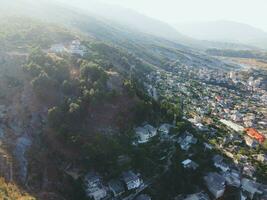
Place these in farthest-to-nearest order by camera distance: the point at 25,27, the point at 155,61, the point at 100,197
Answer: the point at 155,61 < the point at 25,27 < the point at 100,197

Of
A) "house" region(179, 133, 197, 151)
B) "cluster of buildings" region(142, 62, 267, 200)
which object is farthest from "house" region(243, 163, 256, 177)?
"house" region(179, 133, 197, 151)

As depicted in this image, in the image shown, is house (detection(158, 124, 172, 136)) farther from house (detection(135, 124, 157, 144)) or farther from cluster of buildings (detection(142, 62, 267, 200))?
cluster of buildings (detection(142, 62, 267, 200))

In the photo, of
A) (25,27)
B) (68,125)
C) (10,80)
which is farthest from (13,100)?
(25,27)

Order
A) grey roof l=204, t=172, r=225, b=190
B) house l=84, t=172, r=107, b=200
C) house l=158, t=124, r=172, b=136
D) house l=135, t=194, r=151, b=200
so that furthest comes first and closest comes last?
1. house l=158, t=124, r=172, b=136
2. grey roof l=204, t=172, r=225, b=190
3. house l=135, t=194, r=151, b=200
4. house l=84, t=172, r=107, b=200

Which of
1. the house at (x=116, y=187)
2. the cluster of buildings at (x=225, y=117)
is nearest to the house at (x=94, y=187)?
the house at (x=116, y=187)

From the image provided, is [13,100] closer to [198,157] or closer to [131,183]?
[131,183]

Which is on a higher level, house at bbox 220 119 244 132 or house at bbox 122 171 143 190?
house at bbox 122 171 143 190
